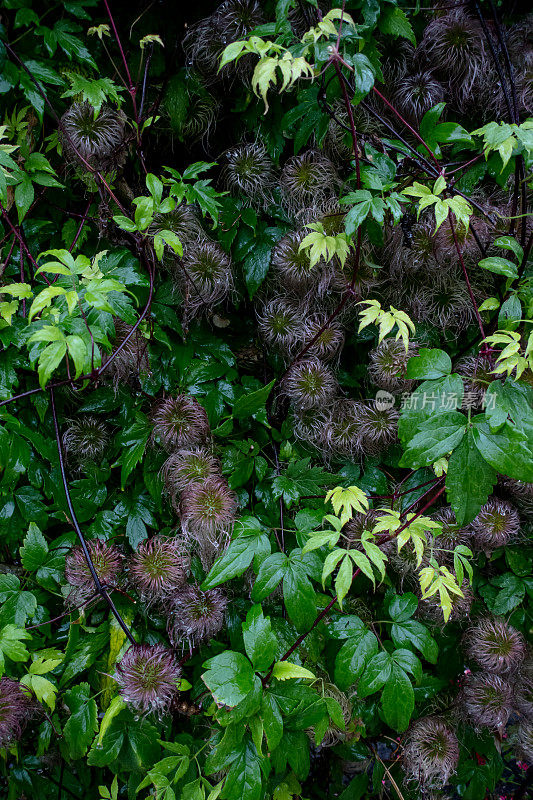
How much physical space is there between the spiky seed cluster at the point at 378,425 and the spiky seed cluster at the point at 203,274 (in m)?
0.51

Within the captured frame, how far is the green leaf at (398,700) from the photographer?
1.19 meters

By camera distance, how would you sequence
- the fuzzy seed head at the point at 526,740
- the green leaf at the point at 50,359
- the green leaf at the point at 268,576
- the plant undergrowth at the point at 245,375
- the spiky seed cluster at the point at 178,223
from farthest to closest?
the fuzzy seed head at the point at 526,740, the spiky seed cluster at the point at 178,223, the plant undergrowth at the point at 245,375, the green leaf at the point at 268,576, the green leaf at the point at 50,359

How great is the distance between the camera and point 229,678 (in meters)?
1.05

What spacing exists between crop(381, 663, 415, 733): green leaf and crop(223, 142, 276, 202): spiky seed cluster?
4.09 ft

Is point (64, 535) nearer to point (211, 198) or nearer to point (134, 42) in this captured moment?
point (211, 198)

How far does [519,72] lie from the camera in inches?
56.2

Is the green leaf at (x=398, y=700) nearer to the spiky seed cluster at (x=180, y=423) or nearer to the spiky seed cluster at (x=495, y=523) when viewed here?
the spiky seed cluster at (x=495, y=523)

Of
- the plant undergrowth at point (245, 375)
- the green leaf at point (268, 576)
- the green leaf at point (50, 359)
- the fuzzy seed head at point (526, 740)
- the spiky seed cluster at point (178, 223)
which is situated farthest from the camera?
the fuzzy seed head at point (526, 740)

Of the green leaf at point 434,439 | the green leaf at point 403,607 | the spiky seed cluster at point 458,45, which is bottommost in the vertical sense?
the green leaf at point 403,607

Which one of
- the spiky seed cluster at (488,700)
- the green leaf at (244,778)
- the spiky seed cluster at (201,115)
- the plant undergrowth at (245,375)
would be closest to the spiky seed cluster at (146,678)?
the plant undergrowth at (245,375)

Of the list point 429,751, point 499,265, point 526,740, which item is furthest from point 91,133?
point 526,740

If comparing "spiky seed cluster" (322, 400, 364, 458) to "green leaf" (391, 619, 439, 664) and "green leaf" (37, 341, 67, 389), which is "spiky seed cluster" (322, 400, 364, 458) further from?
"green leaf" (37, 341, 67, 389)

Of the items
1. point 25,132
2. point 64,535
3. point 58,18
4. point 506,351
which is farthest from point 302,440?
point 58,18

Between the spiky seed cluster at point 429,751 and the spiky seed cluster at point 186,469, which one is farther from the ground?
the spiky seed cluster at point 186,469
